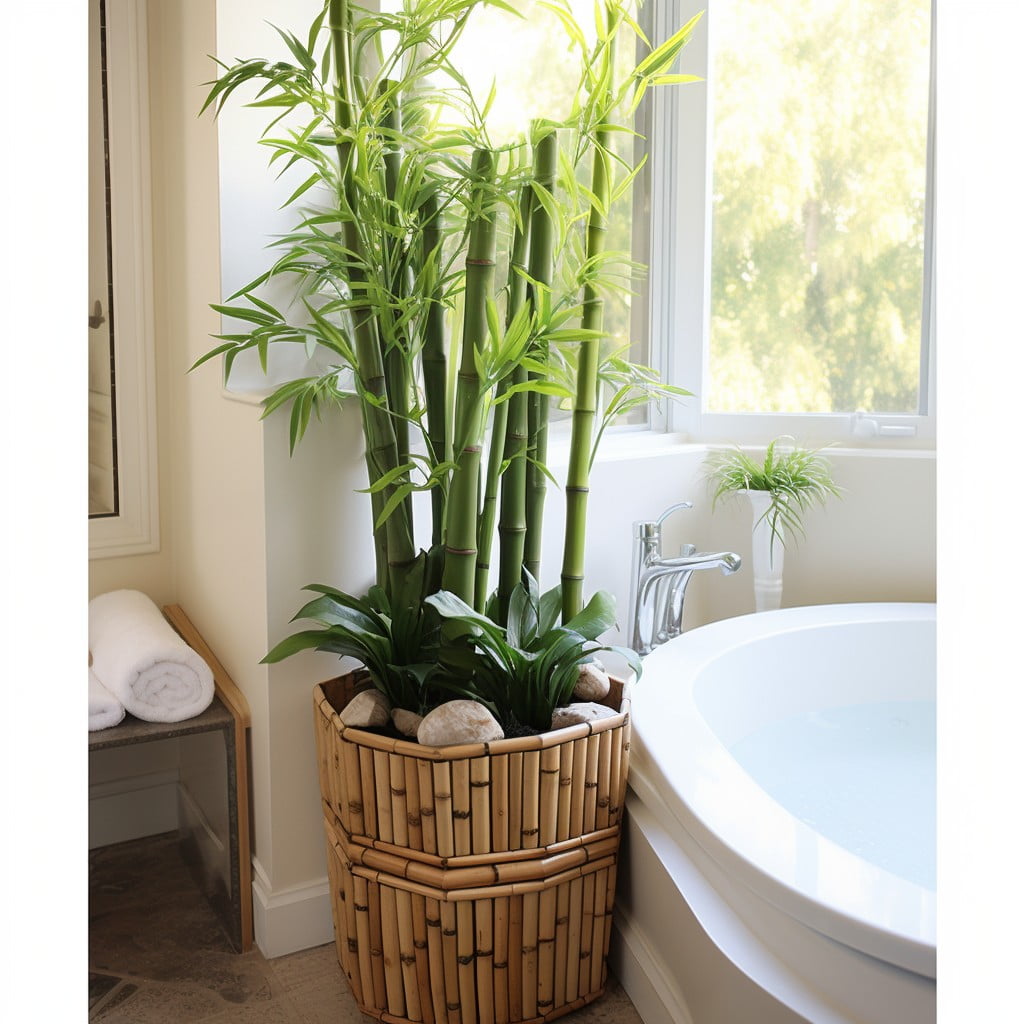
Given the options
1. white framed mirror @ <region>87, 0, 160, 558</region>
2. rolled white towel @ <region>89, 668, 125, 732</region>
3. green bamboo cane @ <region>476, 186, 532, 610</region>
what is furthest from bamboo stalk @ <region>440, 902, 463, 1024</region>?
white framed mirror @ <region>87, 0, 160, 558</region>

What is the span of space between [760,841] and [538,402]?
807 millimetres

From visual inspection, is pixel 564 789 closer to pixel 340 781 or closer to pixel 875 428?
pixel 340 781

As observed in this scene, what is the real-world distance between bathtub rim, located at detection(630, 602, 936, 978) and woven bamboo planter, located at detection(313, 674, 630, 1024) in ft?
0.37

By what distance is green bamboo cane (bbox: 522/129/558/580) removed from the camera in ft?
5.37

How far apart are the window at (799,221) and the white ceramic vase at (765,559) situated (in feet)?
0.99

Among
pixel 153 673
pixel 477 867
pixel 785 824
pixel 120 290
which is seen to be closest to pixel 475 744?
pixel 477 867

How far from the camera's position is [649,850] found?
1.65m

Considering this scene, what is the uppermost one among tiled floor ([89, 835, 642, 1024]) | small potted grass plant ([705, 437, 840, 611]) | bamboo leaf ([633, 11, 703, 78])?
bamboo leaf ([633, 11, 703, 78])

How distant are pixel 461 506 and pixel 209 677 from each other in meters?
0.69

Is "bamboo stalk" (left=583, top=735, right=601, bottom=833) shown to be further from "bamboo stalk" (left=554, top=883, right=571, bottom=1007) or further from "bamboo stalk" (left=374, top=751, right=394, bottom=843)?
"bamboo stalk" (left=374, top=751, right=394, bottom=843)

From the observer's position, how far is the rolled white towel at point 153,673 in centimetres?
191

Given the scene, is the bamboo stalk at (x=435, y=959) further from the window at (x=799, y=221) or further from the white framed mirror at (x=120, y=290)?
the window at (x=799, y=221)

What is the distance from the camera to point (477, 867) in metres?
1.55

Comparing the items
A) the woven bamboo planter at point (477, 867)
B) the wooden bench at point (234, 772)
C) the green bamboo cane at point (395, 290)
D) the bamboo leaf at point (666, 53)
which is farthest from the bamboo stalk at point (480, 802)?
the bamboo leaf at point (666, 53)
